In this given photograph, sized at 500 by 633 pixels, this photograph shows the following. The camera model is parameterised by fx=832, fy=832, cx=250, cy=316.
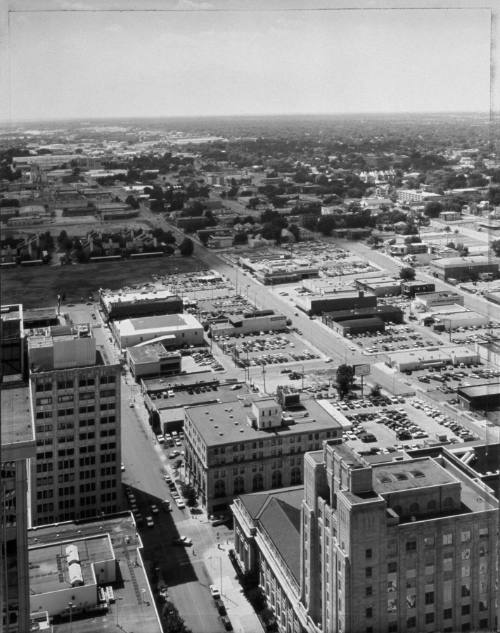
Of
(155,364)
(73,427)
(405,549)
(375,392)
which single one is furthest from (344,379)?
(405,549)

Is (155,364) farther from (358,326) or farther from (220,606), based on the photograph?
(220,606)

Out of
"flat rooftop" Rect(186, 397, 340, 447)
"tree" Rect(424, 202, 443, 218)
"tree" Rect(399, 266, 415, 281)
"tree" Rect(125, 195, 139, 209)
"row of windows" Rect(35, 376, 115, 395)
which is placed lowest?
"flat rooftop" Rect(186, 397, 340, 447)

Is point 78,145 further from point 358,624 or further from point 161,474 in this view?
point 358,624

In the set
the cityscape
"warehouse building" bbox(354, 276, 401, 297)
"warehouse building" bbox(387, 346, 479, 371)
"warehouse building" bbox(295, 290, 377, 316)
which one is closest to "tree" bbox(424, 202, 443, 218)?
the cityscape

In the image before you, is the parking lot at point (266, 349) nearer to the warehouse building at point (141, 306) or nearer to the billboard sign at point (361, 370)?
the billboard sign at point (361, 370)

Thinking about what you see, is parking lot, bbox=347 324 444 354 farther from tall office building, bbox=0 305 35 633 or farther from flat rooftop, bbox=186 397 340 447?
tall office building, bbox=0 305 35 633
